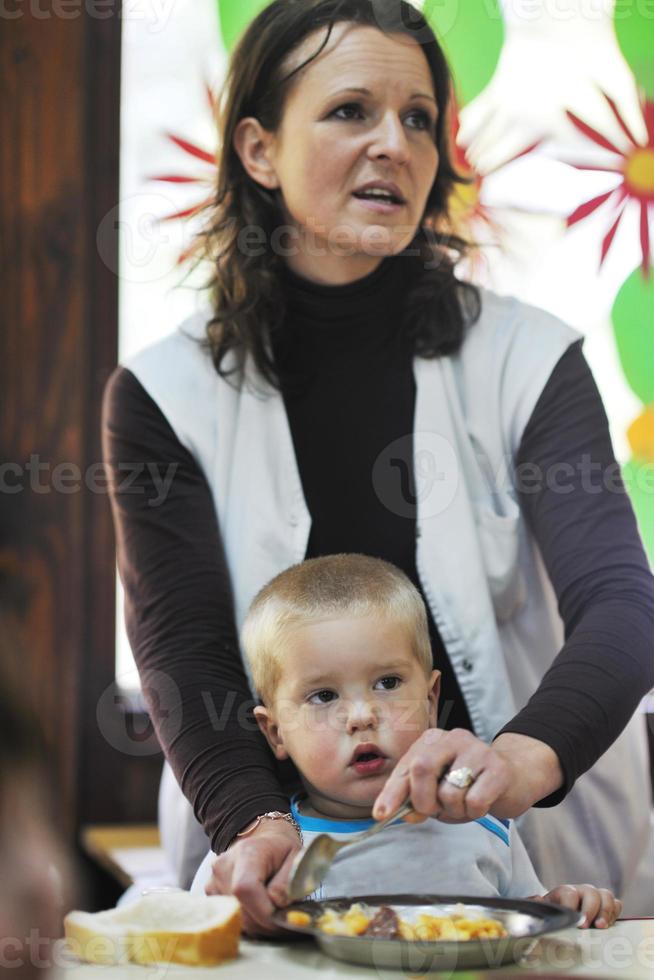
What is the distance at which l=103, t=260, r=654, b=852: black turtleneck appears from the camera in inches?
53.7

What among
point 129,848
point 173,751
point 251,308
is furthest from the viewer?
point 129,848

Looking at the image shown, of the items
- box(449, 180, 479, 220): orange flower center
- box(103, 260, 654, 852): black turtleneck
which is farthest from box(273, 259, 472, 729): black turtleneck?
box(449, 180, 479, 220): orange flower center

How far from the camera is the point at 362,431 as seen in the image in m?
1.68

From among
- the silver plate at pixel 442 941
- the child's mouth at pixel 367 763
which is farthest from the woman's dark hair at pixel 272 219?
the silver plate at pixel 442 941

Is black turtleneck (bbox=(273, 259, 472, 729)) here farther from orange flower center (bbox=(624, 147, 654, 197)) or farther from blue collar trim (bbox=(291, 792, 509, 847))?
orange flower center (bbox=(624, 147, 654, 197))

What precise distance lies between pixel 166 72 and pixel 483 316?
4.33 feet

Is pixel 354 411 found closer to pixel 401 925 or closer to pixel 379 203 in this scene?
pixel 379 203

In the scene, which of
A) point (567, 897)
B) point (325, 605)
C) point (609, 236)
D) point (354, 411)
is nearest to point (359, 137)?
point (354, 411)

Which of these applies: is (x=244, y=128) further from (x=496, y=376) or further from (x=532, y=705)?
(x=532, y=705)

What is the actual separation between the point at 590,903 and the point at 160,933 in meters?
0.41

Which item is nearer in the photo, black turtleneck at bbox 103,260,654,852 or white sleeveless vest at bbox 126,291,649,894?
black turtleneck at bbox 103,260,654,852

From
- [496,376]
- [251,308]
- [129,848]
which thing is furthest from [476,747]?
[129,848]

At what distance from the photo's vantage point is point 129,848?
7.97 feet

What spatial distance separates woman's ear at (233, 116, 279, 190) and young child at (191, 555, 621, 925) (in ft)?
2.08
